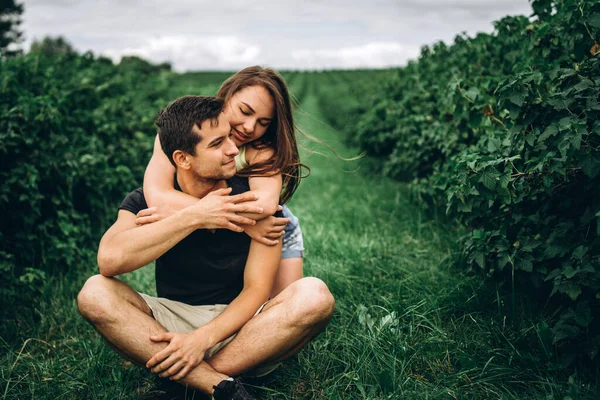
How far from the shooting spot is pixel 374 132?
8492 mm

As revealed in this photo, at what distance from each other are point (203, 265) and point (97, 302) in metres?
0.55

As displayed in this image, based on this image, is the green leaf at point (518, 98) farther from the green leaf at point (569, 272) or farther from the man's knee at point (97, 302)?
the man's knee at point (97, 302)

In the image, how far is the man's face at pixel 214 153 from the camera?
2.42m

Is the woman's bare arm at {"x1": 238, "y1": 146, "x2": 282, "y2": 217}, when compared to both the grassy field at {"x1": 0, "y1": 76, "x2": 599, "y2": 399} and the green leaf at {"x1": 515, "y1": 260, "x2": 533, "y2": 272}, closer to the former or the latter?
the grassy field at {"x1": 0, "y1": 76, "x2": 599, "y2": 399}

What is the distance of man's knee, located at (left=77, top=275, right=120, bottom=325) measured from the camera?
2316mm

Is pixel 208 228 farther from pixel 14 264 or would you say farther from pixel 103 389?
pixel 14 264

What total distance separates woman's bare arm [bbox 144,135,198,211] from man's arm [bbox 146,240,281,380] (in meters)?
0.43

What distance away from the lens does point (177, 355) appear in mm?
2260

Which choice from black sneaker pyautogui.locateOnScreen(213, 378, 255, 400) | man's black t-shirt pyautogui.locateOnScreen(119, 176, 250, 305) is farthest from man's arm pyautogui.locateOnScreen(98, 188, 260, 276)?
black sneaker pyautogui.locateOnScreen(213, 378, 255, 400)

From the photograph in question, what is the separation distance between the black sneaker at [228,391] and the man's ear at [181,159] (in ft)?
3.54

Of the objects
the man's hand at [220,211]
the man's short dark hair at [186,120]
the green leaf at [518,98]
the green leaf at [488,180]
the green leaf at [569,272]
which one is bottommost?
the green leaf at [569,272]

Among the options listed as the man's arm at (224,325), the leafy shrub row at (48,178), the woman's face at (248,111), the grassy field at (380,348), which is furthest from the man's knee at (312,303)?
the leafy shrub row at (48,178)

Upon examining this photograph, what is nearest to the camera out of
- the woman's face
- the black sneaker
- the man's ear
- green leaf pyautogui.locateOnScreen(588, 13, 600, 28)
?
the black sneaker

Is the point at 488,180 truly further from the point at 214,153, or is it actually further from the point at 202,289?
the point at 202,289
